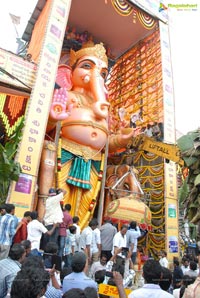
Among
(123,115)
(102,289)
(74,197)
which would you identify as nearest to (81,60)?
(123,115)

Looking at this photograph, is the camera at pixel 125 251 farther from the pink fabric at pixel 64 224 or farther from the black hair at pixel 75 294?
the black hair at pixel 75 294

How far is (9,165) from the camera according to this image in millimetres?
6234

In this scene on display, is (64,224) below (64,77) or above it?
below

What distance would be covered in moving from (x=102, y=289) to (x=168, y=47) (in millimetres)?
10748

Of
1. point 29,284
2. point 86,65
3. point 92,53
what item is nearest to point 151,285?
point 29,284

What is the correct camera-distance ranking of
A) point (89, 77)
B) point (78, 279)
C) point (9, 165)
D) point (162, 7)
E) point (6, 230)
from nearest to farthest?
point (78, 279) < point (6, 230) < point (9, 165) < point (89, 77) < point (162, 7)

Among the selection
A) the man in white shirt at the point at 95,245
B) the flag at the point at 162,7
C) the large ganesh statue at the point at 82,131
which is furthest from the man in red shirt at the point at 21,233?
the flag at the point at 162,7

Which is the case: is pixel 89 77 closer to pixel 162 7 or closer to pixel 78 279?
pixel 162 7

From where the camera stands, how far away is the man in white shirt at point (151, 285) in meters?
1.91

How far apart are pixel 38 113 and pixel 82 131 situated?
1.78 metres

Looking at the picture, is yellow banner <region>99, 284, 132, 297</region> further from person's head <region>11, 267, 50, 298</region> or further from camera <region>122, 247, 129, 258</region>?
camera <region>122, 247, 129, 258</region>

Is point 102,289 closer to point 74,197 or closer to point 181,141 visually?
point 181,141

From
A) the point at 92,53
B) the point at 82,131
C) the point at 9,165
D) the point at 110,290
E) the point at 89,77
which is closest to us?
the point at 110,290

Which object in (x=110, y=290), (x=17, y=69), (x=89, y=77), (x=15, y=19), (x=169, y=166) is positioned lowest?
(x=110, y=290)
